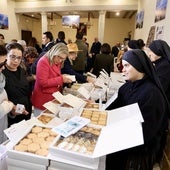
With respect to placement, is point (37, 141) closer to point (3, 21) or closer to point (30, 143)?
point (30, 143)

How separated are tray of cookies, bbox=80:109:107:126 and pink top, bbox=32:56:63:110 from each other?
722 millimetres

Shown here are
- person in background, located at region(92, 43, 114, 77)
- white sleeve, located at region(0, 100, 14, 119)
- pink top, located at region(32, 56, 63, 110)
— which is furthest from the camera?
person in background, located at region(92, 43, 114, 77)

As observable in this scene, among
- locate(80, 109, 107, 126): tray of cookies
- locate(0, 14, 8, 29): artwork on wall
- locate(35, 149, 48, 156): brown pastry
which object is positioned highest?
A: locate(0, 14, 8, 29): artwork on wall

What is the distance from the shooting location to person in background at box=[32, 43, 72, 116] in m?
1.95

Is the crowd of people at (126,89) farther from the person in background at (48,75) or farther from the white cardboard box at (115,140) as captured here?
the white cardboard box at (115,140)

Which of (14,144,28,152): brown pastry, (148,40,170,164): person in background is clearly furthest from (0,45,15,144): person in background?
(148,40,170,164): person in background

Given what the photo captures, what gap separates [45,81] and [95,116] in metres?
0.87

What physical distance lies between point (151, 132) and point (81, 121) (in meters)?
0.47

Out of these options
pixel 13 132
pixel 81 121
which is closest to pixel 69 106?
pixel 81 121

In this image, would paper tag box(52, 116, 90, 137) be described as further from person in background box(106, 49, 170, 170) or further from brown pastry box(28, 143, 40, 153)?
person in background box(106, 49, 170, 170)

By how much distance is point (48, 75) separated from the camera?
199cm

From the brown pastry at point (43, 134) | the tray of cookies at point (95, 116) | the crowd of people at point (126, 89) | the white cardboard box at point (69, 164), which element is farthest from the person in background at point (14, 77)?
the white cardboard box at point (69, 164)

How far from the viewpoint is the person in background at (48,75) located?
6.39ft

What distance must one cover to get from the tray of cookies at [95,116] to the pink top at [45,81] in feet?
2.37
